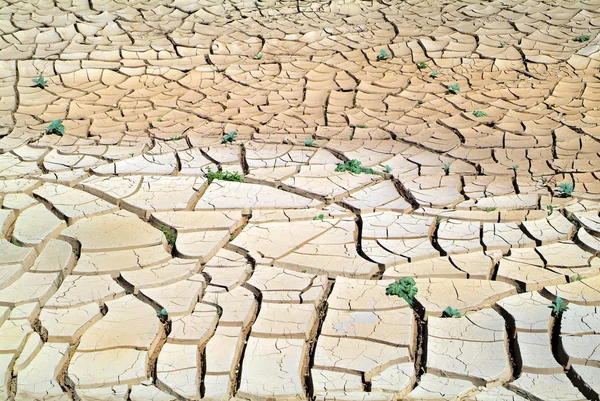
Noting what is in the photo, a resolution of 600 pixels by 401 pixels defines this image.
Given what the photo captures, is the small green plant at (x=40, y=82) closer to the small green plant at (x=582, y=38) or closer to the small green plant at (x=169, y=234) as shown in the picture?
the small green plant at (x=169, y=234)

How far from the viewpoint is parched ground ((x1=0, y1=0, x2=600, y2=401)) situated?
128 inches

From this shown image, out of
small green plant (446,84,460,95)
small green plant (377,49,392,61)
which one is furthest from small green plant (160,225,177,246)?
small green plant (377,49,392,61)

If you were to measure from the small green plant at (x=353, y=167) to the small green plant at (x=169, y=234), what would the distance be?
4.51 feet

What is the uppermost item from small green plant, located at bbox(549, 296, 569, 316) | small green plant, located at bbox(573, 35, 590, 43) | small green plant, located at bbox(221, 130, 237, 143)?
small green plant, located at bbox(573, 35, 590, 43)

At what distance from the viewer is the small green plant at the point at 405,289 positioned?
3672mm

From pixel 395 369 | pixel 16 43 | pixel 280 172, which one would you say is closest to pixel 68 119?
pixel 16 43

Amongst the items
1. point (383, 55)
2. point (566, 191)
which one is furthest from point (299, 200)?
point (383, 55)

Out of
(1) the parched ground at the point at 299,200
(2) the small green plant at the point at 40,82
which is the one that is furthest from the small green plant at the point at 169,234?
(2) the small green plant at the point at 40,82

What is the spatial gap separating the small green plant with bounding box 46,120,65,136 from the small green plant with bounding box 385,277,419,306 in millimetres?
3337

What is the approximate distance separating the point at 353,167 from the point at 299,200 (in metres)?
0.61

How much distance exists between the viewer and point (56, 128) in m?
5.75

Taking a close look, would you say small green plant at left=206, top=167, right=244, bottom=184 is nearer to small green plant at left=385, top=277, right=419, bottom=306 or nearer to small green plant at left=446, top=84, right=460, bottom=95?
small green plant at left=385, top=277, right=419, bottom=306

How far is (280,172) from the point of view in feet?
16.6

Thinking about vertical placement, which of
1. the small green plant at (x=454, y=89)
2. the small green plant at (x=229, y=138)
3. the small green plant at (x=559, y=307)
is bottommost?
the small green plant at (x=229, y=138)
